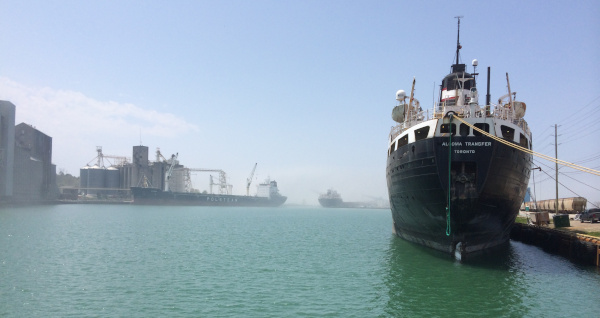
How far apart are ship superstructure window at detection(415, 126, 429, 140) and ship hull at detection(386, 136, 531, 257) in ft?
3.02

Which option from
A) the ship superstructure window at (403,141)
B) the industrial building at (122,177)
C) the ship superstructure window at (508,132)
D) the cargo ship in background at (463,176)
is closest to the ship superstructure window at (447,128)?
the cargo ship in background at (463,176)

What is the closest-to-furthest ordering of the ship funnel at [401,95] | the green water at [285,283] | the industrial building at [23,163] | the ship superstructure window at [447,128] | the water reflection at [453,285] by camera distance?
the green water at [285,283]
the water reflection at [453,285]
the ship superstructure window at [447,128]
the ship funnel at [401,95]
the industrial building at [23,163]

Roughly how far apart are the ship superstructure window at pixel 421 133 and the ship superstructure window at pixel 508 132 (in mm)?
4577

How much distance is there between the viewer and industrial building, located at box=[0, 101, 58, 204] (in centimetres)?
9588

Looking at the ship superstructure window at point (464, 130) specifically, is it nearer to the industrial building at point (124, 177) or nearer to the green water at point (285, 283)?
the green water at point (285, 283)

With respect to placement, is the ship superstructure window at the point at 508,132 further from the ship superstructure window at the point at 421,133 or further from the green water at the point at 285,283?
the green water at the point at 285,283

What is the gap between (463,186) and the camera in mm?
22844

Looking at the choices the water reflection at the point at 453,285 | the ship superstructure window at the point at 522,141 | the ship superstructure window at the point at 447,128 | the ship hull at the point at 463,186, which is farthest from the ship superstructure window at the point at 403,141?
the water reflection at the point at 453,285

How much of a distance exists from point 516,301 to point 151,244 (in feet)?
93.4

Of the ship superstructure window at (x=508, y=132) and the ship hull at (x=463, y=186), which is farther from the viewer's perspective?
the ship superstructure window at (x=508, y=132)

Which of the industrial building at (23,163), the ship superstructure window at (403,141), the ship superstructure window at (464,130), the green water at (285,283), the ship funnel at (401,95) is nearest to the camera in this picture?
the green water at (285,283)

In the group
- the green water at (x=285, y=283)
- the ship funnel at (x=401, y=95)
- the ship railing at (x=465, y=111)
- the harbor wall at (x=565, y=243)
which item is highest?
the ship funnel at (x=401, y=95)

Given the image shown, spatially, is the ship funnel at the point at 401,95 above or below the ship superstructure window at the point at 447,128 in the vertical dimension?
above

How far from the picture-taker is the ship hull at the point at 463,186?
2273 centimetres
